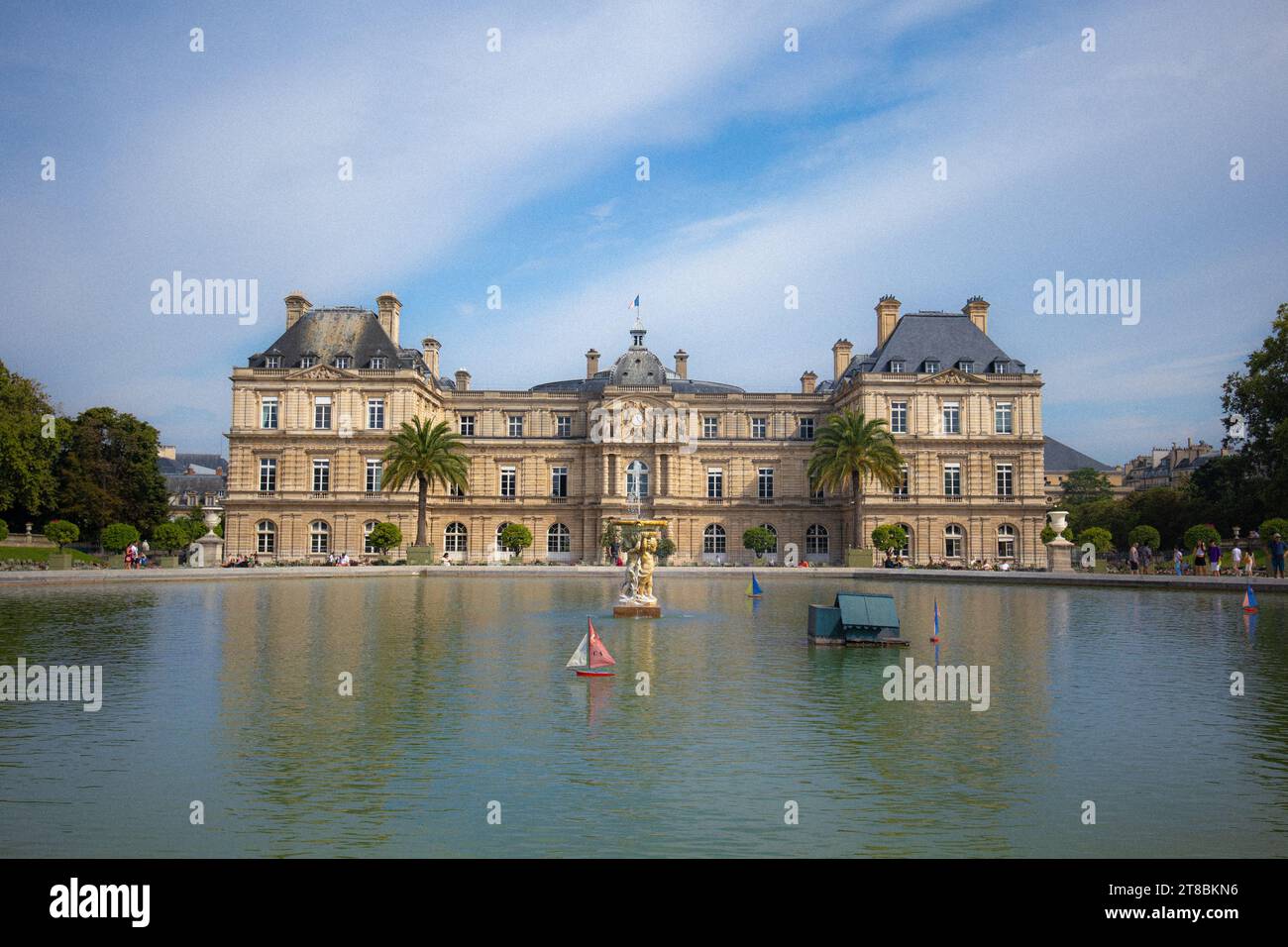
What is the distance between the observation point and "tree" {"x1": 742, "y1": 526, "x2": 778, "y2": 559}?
2771 inches

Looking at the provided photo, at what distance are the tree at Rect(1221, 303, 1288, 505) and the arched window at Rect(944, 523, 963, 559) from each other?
740 inches

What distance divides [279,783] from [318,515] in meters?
64.6

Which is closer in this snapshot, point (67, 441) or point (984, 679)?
point (984, 679)

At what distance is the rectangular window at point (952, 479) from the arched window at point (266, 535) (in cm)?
4971

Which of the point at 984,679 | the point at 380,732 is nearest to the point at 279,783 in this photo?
the point at 380,732

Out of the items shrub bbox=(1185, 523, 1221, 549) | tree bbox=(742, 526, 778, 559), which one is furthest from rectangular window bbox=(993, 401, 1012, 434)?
shrub bbox=(1185, 523, 1221, 549)

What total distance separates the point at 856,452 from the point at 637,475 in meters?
18.0

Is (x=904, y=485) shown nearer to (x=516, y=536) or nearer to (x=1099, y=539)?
(x=1099, y=539)

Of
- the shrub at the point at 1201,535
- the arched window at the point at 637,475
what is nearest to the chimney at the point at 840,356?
the arched window at the point at 637,475

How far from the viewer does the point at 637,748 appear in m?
11.8

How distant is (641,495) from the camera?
74.7m

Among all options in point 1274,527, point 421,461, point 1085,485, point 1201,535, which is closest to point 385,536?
point 421,461
